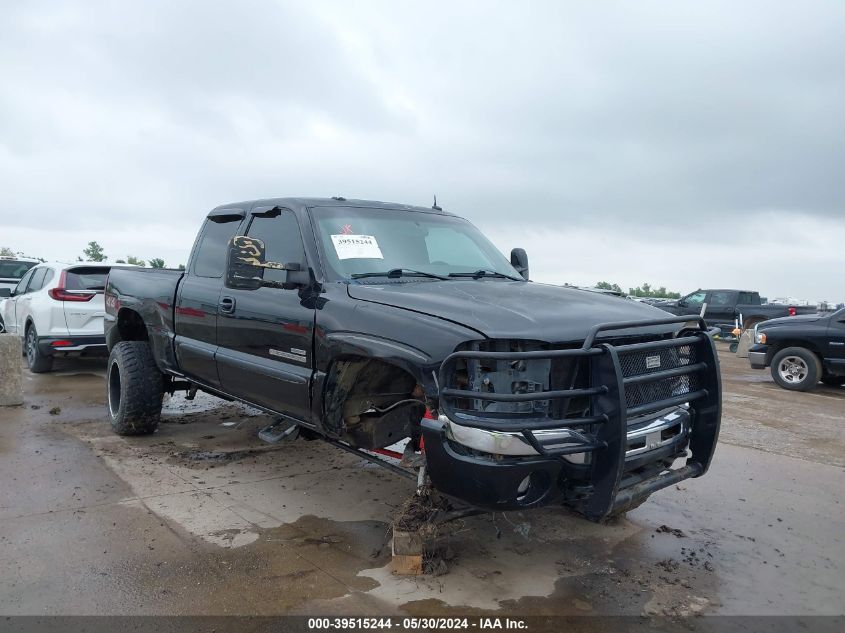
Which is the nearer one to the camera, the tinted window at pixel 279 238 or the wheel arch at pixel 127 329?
the tinted window at pixel 279 238

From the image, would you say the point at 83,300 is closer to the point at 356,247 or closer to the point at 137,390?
the point at 137,390

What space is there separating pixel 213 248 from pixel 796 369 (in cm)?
894

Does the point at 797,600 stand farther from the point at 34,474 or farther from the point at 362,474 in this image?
the point at 34,474

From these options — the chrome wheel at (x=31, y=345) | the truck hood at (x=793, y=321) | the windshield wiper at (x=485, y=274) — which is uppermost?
the windshield wiper at (x=485, y=274)

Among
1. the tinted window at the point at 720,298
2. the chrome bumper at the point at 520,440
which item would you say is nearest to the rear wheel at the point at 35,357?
the chrome bumper at the point at 520,440

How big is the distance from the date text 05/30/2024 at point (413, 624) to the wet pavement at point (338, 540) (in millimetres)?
74

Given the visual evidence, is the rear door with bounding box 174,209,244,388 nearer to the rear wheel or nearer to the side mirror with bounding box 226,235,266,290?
the side mirror with bounding box 226,235,266,290

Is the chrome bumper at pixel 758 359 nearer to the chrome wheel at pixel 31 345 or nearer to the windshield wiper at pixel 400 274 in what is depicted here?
the windshield wiper at pixel 400 274

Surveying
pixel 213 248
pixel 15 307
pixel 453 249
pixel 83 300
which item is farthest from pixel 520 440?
pixel 15 307

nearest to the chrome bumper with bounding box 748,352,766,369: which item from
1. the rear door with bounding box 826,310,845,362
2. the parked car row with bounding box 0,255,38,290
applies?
the rear door with bounding box 826,310,845,362

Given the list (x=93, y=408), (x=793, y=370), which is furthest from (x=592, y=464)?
(x=793, y=370)

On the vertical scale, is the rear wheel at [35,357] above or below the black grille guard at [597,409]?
below

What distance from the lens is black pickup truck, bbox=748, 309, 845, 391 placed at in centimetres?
992

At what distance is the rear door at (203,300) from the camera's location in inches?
196
